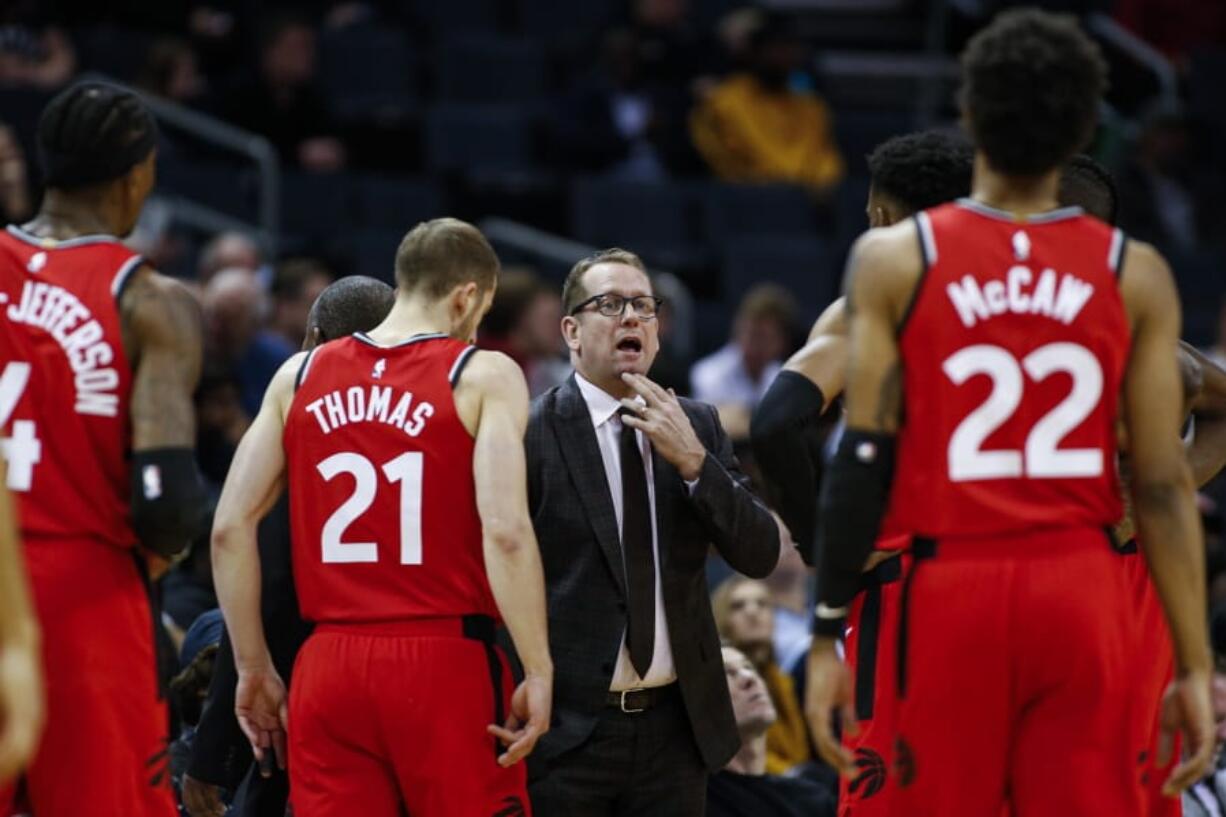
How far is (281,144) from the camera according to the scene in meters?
14.0

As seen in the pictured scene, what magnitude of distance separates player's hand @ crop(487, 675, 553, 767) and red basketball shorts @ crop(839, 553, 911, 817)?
2.55 ft

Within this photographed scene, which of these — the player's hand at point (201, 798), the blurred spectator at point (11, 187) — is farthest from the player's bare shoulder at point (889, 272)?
the blurred spectator at point (11, 187)

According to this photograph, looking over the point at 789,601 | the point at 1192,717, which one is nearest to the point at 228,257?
the point at 789,601

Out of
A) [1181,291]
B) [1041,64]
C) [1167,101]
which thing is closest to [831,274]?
[1181,291]

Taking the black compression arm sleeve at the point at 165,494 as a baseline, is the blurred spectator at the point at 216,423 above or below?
below

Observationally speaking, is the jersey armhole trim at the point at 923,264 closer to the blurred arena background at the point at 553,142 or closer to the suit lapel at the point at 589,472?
the suit lapel at the point at 589,472

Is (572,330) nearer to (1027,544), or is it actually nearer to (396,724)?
(396,724)

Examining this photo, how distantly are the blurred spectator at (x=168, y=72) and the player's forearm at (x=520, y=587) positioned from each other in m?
9.07

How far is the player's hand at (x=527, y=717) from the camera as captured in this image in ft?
17.6

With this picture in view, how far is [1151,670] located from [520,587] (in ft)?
5.65

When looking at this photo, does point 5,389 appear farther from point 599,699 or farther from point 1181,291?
point 1181,291

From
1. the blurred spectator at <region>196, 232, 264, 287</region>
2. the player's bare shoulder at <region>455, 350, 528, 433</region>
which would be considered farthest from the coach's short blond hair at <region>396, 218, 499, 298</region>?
the blurred spectator at <region>196, 232, 264, 287</region>

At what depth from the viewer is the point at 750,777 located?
745 centimetres

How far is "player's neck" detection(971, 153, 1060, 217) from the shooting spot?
472cm
